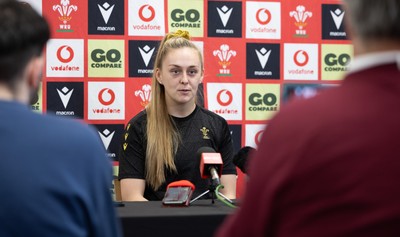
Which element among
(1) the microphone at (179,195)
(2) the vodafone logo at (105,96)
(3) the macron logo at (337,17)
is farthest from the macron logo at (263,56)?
(1) the microphone at (179,195)

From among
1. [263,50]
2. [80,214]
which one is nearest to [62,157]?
[80,214]

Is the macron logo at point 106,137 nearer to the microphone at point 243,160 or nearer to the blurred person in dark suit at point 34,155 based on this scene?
the microphone at point 243,160

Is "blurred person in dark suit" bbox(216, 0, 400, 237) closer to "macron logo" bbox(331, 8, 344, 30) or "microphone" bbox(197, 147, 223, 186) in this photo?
"microphone" bbox(197, 147, 223, 186)

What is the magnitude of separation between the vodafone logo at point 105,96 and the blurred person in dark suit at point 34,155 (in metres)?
2.48

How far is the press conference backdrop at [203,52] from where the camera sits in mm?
3650

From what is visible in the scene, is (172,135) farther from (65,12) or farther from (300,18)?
(300,18)

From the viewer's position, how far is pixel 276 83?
3.88 m

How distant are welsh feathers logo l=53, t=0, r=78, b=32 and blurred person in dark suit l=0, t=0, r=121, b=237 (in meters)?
2.52

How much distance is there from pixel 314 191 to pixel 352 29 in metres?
0.25

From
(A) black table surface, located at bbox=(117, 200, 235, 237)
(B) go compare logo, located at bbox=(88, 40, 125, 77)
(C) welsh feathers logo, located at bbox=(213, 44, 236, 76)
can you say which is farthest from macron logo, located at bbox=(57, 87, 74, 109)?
(A) black table surface, located at bbox=(117, 200, 235, 237)

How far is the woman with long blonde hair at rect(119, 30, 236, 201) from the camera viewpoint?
288cm

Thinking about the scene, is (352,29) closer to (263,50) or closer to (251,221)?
(251,221)

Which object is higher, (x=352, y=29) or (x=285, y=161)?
(x=352, y=29)

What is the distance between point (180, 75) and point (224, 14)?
897mm
